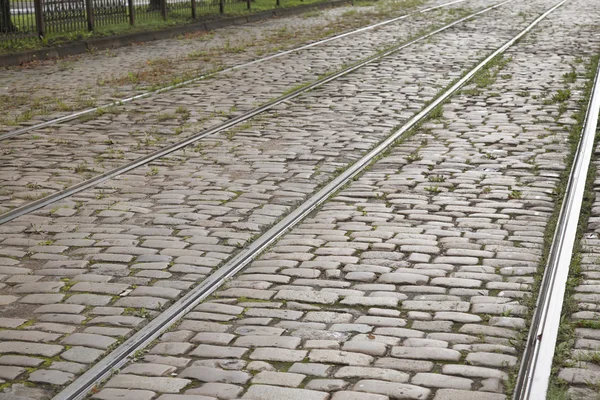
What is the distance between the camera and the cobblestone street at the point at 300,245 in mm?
4312

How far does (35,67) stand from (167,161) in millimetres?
8455

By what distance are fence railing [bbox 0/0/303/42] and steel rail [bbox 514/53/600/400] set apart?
1379cm

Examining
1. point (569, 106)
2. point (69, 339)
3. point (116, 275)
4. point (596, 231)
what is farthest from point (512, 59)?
point (69, 339)

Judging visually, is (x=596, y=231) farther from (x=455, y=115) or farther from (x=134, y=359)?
(x=455, y=115)

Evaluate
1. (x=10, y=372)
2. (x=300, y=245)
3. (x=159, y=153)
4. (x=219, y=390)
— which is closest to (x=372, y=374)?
(x=219, y=390)

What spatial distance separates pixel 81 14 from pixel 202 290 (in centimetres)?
1612

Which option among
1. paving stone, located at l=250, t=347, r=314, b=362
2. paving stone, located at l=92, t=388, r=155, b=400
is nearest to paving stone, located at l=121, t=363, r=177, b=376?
paving stone, located at l=92, t=388, r=155, b=400

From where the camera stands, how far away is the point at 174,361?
441 centimetres

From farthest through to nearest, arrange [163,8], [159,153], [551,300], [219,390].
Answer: [163,8]
[159,153]
[551,300]
[219,390]

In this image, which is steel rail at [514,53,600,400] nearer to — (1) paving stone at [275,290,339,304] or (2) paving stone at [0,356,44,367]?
(1) paving stone at [275,290,339,304]

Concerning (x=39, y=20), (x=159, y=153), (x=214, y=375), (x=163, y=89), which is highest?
(x=39, y=20)

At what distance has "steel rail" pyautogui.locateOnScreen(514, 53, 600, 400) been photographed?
4.10 m

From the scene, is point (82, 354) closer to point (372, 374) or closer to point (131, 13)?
point (372, 374)

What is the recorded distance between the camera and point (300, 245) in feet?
20.4
